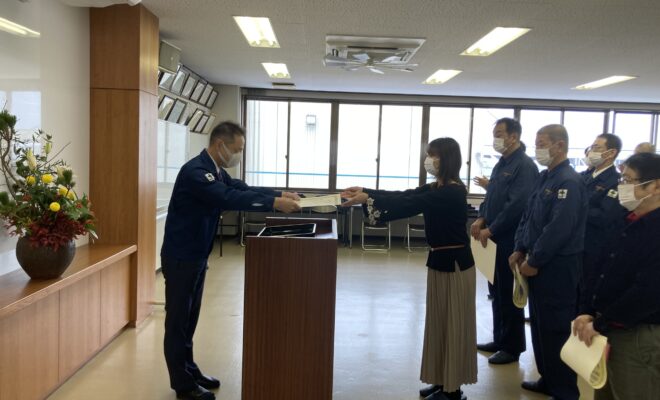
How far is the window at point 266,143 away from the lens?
341 inches

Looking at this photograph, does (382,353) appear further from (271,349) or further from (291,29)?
(291,29)

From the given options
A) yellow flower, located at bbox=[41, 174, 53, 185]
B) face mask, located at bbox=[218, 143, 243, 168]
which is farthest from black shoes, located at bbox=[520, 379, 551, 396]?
yellow flower, located at bbox=[41, 174, 53, 185]

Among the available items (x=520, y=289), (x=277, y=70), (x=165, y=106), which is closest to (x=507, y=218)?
(x=520, y=289)

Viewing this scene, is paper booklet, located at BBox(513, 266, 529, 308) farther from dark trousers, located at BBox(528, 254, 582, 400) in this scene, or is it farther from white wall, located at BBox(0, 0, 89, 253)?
white wall, located at BBox(0, 0, 89, 253)

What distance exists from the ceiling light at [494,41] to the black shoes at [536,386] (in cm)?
298

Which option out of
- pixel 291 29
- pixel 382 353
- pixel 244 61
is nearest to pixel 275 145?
pixel 244 61

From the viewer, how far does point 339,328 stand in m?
4.05

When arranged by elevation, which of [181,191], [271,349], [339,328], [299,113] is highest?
[299,113]

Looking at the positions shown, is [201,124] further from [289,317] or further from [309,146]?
[289,317]

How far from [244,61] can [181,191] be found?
3.84m

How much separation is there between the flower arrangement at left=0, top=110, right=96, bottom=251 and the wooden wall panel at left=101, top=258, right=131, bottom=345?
0.87 meters

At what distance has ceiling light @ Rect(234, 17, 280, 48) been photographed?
4.21 meters

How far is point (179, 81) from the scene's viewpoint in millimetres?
5934

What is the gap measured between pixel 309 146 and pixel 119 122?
207 inches
